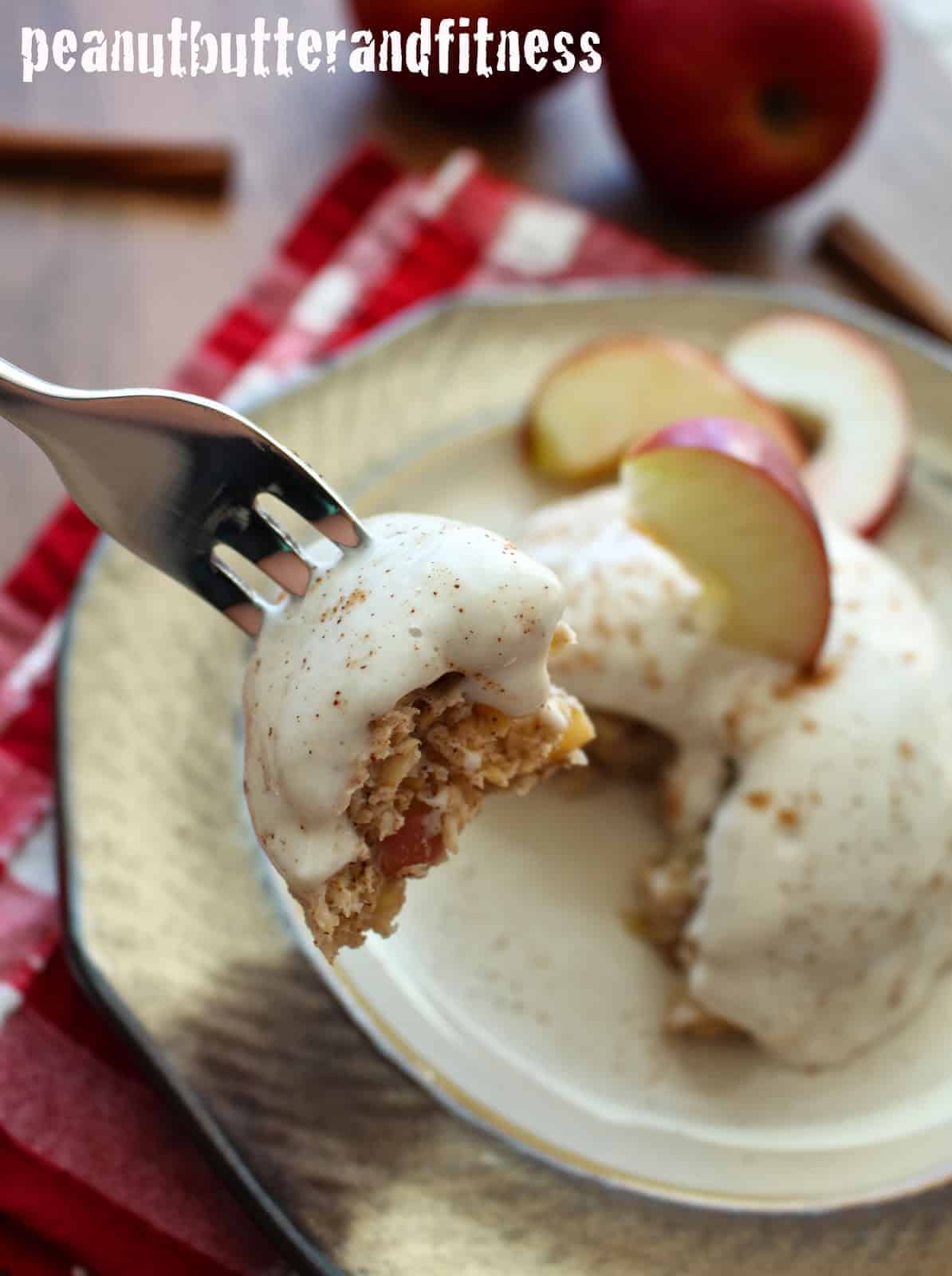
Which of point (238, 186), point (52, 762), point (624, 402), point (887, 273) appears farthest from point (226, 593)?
point (887, 273)

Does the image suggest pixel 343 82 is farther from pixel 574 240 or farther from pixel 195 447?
pixel 195 447

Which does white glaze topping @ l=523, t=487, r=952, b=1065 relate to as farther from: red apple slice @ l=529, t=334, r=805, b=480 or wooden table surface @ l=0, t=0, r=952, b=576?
wooden table surface @ l=0, t=0, r=952, b=576

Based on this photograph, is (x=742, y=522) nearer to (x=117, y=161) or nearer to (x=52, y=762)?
(x=52, y=762)

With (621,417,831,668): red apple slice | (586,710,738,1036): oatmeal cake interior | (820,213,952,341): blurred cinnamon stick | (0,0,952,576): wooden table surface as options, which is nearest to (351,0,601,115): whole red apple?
(0,0,952,576): wooden table surface

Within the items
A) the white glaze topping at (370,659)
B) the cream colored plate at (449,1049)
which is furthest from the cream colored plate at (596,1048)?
the white glaze topping at (370,659)

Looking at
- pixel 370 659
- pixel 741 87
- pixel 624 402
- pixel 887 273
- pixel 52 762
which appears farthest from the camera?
pixel 887 273

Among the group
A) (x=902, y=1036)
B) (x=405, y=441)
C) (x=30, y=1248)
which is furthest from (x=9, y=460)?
(x=902, y=1036)
